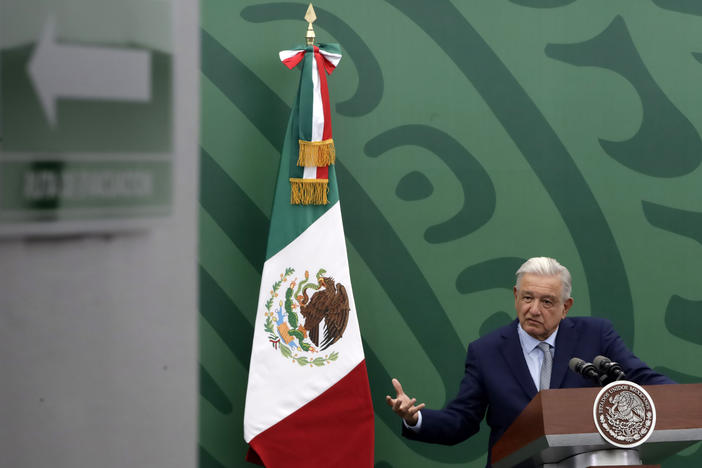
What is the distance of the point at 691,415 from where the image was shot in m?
2.12

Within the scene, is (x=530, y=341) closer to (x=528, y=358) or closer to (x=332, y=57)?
(x=528, y=358)

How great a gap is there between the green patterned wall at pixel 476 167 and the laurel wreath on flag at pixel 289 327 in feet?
1.47

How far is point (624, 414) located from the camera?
6.70 feet

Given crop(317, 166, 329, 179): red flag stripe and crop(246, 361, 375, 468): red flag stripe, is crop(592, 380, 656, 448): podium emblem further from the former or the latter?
crop(317, 166, 329, 179): red flag stripe

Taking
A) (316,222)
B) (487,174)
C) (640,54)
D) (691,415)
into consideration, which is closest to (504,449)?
(691,415)

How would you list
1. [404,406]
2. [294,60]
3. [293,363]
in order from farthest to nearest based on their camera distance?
1. [294,60]
2. [293,363]
3. [404,406]

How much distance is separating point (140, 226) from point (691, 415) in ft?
6.43

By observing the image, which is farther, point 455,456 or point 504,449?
point 455,456

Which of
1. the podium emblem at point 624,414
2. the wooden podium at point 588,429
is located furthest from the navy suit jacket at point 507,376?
the podium emblem at point 624,414

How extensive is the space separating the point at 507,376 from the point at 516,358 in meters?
0.07

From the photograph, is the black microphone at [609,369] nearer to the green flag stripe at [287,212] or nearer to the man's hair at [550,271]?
the man's hair at [550,271]

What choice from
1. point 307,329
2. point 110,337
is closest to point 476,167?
point 307,329

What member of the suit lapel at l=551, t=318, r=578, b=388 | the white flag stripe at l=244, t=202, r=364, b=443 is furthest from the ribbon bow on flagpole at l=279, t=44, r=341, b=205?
the suit lapel at l=551, t=318, r=578, b=388

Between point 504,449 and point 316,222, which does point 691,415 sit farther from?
point 316,222
